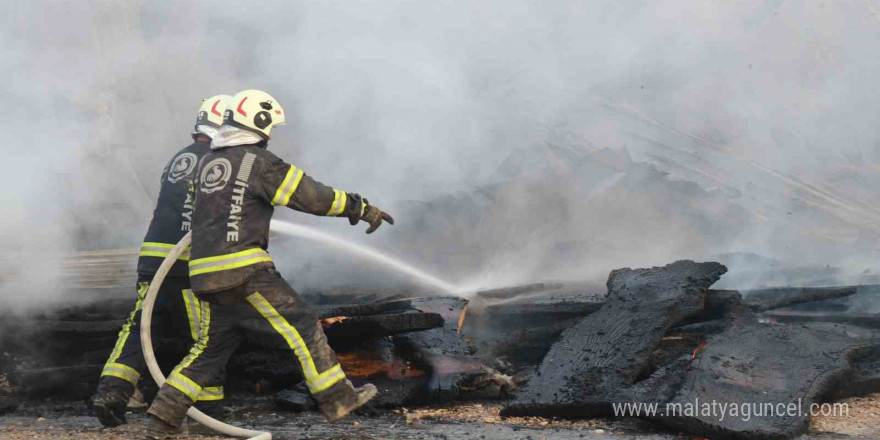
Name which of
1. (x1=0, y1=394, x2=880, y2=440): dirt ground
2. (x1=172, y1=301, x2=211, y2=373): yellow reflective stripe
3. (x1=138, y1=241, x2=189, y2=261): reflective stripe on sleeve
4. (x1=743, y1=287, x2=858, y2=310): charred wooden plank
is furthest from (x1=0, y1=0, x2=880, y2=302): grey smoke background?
(x1=172, y1=301, x2=211, y2=373): yellow reflective stripe

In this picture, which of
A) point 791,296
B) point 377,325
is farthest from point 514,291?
point 791,296

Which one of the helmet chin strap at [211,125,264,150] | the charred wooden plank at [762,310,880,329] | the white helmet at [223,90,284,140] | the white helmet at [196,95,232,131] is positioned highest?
the white helmet at [196,95,232,131]

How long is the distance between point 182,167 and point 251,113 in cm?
82

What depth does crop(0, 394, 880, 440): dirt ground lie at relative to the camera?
3740 mm

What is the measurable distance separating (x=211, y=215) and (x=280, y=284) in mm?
→ 450

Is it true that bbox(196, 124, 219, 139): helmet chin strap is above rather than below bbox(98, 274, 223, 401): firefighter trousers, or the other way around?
above

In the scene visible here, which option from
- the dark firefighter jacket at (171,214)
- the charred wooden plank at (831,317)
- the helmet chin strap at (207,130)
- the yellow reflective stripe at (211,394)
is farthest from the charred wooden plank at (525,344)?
the helmet chin strap at (207,130)

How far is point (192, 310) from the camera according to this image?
13.6ft

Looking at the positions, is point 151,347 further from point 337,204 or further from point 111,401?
point 337,204

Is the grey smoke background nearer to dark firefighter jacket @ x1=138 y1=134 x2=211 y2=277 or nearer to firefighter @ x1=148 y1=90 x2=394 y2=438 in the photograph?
dark firefighter jacket @ x1=138 y1=134 x2=211 y2=277

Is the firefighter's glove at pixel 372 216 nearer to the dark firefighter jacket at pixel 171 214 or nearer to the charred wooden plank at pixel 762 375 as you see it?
the dark firefighter jacket at pixel 171 214

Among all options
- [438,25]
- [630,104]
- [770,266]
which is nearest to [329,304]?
[770,266]

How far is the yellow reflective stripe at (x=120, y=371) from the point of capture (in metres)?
4.02

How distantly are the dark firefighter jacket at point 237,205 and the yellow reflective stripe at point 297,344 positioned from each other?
17 centimetres
